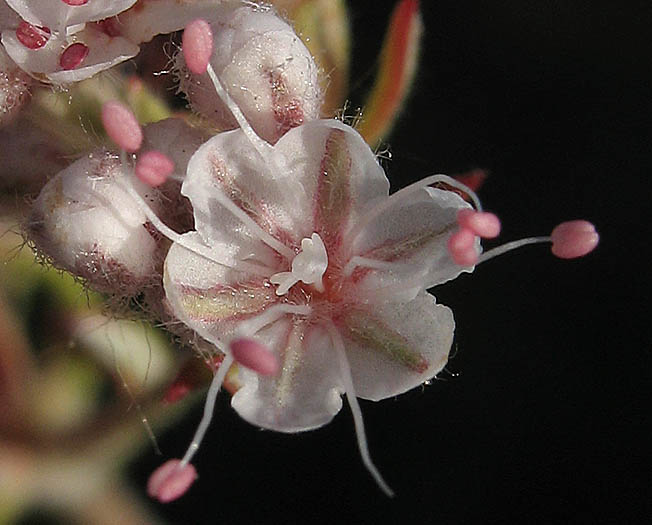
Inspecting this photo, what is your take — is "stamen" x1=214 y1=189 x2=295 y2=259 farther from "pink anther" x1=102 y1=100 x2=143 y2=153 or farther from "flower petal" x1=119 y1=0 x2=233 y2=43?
"flower petal" x1=119 y1=0 x2=233 y2=43

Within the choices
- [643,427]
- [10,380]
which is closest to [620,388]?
[643,427]

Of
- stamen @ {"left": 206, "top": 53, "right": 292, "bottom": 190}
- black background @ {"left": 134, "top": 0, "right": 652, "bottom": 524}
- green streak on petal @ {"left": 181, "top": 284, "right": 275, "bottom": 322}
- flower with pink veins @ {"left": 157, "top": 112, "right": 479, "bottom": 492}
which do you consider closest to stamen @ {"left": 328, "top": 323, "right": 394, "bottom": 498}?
flower with pink veins @ {"left": 157, "top": 112, "right": 479, "bottom": 492}

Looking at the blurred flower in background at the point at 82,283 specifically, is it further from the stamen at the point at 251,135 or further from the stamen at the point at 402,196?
the stamen at the point at 402,196

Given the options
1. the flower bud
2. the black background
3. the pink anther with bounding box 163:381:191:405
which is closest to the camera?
the flower bud

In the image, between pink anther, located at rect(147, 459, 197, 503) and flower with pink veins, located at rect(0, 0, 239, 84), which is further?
flower with pink veins, located at rect(0, 0, 239, 84)

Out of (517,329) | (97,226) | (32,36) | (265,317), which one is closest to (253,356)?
(265,317)

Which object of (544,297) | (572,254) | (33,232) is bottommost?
(544,297)

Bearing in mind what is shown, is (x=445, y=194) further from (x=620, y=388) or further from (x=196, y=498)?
(x=196, y=498)
